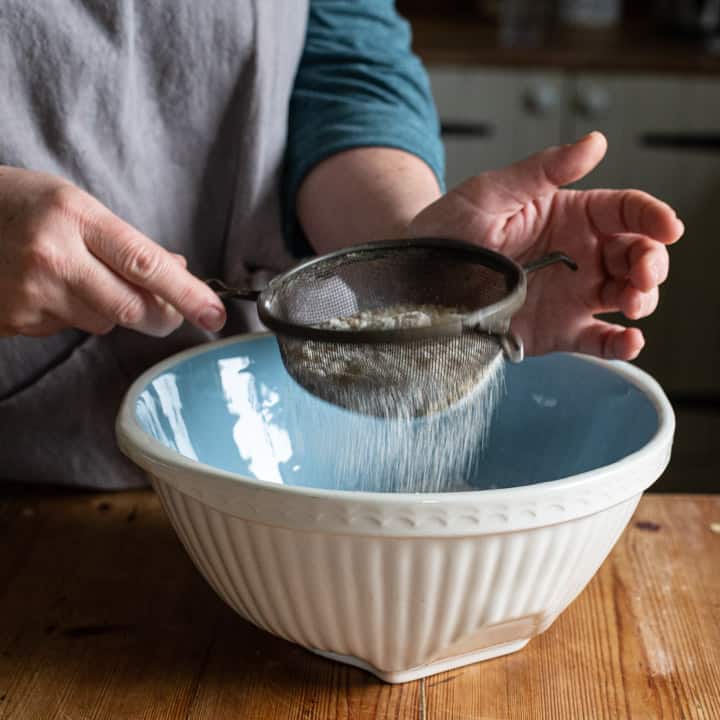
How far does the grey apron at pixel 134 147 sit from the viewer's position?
2.63ft

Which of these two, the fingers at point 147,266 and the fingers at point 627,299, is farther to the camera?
the fingers at point 627,299

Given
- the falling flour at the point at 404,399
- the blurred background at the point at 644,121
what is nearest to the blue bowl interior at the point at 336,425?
the falling flour at the point at 404,399

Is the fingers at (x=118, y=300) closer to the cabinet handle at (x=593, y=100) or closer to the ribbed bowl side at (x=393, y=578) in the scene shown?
the ribbed bowl side at (x=393, y=578)

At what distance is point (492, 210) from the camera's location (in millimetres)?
804

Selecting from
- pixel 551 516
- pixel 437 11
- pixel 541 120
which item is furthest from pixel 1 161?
pixel 437 11

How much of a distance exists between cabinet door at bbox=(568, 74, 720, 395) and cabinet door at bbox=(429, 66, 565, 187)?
0.05 meters

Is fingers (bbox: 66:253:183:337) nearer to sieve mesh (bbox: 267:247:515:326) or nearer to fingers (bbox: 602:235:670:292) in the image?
sieve mesh (bbox: 267:247:515:326)

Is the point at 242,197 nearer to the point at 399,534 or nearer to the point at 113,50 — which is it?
the point at 113,50

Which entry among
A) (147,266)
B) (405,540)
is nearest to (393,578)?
(405,540)

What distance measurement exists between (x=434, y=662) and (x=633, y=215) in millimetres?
357

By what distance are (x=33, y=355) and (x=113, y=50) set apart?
26 centimetres

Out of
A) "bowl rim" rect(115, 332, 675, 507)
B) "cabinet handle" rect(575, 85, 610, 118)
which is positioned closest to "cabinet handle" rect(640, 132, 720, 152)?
"cabinet handle" rect(575, 85, 610, 118)

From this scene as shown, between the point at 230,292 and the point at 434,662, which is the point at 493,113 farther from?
the point at 434,662

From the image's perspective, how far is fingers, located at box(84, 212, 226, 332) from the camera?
0.67 metres
